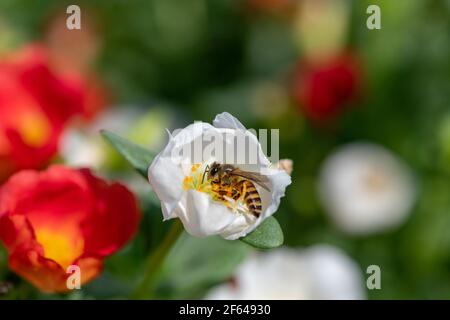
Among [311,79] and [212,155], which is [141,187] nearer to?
[212,155]

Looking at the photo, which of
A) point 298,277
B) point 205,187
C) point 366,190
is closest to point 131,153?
point 205,187

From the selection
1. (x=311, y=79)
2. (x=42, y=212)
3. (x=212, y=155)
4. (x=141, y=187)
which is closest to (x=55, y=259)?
(x=42, y=212)

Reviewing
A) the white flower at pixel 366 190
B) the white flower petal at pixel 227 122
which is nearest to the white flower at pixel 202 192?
the white flower petal at pixel 227 122

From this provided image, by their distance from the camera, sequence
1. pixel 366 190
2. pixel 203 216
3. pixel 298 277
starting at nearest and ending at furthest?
pixel 203 216
pixel 298 277
pixel 366 190

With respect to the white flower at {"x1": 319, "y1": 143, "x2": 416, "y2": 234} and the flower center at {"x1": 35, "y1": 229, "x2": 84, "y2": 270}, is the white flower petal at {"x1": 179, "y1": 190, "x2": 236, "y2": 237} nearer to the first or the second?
the flower center at {"x1": 35, "y1": 229, "x2": 84, "y2": 270}

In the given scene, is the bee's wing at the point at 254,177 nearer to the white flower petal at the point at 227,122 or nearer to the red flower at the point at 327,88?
the white flower petal at the point at 227,122

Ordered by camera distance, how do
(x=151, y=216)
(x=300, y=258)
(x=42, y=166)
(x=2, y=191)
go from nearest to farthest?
(x=2, y=191), (x=151, y=216), (x=42, y=166), (x=300, y=258)

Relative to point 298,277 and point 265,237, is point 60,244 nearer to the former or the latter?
point 265,237
